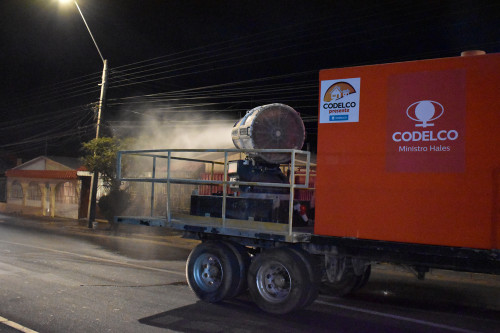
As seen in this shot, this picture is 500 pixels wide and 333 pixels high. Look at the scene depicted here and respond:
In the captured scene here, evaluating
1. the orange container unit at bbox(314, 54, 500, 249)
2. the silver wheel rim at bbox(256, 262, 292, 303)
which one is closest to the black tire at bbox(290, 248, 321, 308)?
the silver wheel rim at bbox(256, 262, 292, 303)

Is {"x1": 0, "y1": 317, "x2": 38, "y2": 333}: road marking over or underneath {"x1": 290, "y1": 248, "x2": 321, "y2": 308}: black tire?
underneath

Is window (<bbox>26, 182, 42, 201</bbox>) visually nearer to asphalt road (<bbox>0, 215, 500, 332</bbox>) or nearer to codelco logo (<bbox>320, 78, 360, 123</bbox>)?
asphalt road (<bbox>0, 215, 500, 332</bbox>)

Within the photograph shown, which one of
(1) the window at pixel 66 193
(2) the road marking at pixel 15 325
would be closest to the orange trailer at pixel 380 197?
(2) the road marking at pixel 15 325

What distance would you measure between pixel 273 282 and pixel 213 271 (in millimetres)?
1188

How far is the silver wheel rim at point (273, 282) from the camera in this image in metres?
6.61

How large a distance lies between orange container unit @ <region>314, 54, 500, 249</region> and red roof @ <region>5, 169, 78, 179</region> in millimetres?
25227

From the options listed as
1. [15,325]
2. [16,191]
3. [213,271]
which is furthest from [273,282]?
[16,191]

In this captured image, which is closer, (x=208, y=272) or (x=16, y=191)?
(x=208, y=272)

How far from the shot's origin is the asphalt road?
6.16 metres

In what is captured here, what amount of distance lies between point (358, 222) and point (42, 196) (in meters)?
30.6

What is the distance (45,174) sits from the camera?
102ft

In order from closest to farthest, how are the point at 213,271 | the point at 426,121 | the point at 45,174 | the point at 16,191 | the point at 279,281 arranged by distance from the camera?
the point at 426,121
the point at 279,281
the point at 213,271
the point at 45,174
the point at 16,191

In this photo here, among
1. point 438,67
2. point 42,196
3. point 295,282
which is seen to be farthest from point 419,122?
point 42,196

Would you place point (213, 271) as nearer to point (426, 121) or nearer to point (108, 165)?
point (426, 121)
